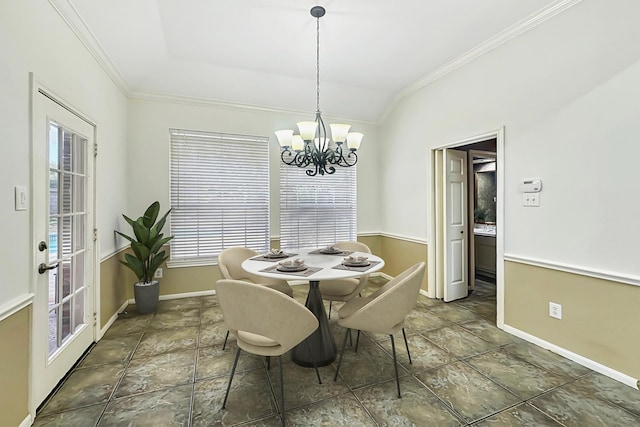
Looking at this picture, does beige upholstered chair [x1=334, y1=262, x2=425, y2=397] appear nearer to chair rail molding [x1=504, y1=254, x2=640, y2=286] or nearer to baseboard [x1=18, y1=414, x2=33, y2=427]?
chair rail molding [x1=504, y1=254, x2=640, y2=286]

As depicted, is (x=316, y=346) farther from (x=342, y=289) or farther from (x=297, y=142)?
(x=297, y=142)

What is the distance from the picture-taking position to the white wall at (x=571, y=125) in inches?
78.0

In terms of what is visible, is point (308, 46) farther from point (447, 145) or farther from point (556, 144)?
point (556, 144)

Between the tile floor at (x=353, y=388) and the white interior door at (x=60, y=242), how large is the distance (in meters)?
0.23

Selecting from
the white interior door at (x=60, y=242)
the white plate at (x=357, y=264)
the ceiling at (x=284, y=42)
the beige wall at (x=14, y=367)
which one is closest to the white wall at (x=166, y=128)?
the ceiling at (x=284, y=42)

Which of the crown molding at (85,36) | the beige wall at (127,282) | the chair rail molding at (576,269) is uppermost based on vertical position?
the crown molding at (85,36)

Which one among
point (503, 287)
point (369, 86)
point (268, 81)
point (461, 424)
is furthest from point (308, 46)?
point (461, 424)

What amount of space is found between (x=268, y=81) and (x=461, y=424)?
12.8 ft

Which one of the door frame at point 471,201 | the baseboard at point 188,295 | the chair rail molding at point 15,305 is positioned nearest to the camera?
the chair rail molding at point 15,305

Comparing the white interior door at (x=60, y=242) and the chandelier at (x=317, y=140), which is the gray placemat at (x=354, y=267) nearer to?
the chandelier at (x=317, y=140)

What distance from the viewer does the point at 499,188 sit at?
286 centimetres

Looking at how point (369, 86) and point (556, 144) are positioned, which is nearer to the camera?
point (556, 144)

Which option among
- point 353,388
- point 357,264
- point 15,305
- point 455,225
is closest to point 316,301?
point 357,264

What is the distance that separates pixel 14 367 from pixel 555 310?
3.72 metres
